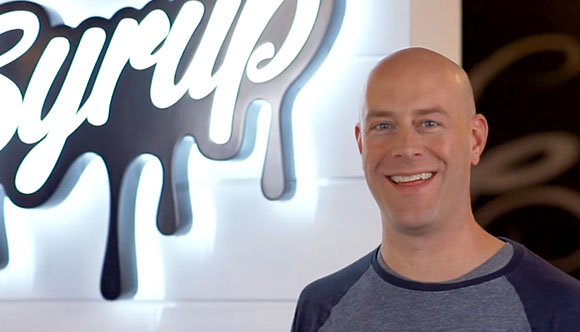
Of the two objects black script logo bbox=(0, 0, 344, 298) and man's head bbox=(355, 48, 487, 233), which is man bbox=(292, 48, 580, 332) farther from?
black script logo bbox=(0, 0, 344, 298)

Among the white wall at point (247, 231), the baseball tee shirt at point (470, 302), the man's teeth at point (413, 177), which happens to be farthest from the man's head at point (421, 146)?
the white wall at point (247, 231)

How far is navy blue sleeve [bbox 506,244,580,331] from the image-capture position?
132 centimetres

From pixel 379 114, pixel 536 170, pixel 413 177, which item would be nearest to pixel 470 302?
pixel 413 177

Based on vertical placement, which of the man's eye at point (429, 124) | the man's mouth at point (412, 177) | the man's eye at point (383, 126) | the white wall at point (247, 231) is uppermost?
the man's eye at point (429, 124)

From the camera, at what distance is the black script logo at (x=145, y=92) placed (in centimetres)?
237

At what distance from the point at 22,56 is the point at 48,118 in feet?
0.73

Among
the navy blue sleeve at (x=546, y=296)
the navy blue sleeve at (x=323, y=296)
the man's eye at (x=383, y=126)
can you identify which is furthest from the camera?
the navy blue sleeve at (x=323, y=296)

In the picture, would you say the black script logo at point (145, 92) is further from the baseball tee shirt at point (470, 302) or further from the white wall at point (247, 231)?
the baseball tee shirt at point (470, 302)

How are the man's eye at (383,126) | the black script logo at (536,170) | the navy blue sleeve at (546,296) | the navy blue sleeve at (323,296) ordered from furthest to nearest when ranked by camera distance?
1. the black script logo at (536,170)
2. the navy blue sleeve at (323,296)
3. the man's eye at (383,126)
4. the navy blue sleeve at (546,296)

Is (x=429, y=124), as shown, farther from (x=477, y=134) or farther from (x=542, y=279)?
(x=542, y=279)

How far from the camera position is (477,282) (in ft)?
4.59

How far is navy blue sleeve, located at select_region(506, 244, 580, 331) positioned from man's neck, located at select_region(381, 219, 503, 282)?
0.23 ft

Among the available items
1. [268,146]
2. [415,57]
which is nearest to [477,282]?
[415,57]

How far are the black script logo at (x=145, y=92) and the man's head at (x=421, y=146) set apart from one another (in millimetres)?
949
